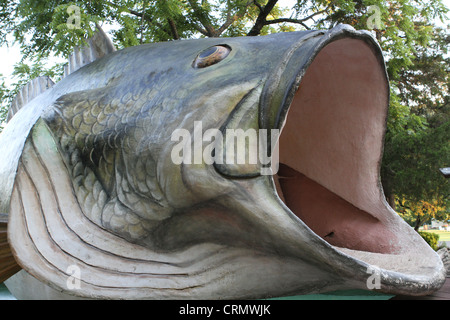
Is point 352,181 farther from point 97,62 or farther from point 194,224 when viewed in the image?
point 97,62

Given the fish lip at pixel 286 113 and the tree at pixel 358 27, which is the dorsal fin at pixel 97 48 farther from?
the tree at pixel 358 27

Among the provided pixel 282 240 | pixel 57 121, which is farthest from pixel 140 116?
pixel 282 240

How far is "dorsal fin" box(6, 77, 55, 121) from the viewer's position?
143 inches

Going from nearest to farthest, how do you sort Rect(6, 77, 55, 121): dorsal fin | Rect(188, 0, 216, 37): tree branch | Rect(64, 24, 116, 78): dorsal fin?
Rect(64, 24, 116, 78): dorsal fin, Rect(6, 77, 55, 121): dorsal fin, Rect(188, 0, 216, 37): tree branch

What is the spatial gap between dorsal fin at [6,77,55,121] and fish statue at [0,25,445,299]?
154cm

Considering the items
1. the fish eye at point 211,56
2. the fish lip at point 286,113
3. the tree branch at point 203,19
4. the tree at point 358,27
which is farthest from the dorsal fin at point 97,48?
the tree branch at point 203,19

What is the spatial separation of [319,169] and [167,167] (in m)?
1.06

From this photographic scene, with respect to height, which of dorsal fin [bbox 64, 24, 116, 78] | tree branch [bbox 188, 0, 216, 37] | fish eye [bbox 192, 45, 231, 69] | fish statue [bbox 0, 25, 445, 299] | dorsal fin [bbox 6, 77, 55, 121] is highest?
tree branch [bbox 188, 0, 216, 37]

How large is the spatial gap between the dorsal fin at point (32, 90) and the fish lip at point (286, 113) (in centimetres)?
265

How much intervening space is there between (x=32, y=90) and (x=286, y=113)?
2.99m

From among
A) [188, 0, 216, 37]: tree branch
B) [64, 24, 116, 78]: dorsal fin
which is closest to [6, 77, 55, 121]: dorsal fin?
[64, 24, 116, 78]: dorsal fin

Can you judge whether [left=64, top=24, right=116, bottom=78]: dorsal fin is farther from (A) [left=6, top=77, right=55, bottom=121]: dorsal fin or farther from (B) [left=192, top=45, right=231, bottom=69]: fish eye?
(B) [left=192, top=45, right=231, bottom=69]: fish eye

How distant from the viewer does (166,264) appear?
1751 mm

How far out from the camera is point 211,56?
1.85m
